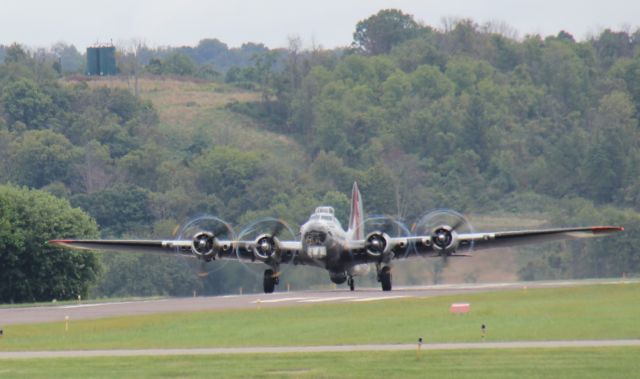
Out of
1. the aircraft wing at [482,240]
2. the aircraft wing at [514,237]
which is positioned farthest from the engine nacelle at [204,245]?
the aircraft wing at [514,237]

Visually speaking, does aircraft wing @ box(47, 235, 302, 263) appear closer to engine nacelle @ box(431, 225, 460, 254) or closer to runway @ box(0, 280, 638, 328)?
runway @ box(0, 280, 638, 328)

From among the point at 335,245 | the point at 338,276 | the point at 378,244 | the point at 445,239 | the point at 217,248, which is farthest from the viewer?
the point at 338,276

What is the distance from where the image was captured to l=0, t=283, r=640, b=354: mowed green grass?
1977 inches

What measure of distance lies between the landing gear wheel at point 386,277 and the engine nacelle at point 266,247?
7277 millimetres

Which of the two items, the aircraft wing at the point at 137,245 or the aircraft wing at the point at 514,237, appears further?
the aircraft wing at the point at 137,245

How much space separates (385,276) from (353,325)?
841 inches

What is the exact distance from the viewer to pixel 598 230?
A: 65.7 m

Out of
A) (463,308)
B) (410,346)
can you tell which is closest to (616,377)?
(410,346)

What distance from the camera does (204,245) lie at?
71625 mm

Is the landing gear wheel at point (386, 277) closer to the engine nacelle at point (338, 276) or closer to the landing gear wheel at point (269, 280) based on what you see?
the engine nacelle at point (338, 276)

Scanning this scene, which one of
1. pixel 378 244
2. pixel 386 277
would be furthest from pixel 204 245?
pixel 386 277

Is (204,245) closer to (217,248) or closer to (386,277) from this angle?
(217,248)

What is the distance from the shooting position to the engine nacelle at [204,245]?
71.6 metres

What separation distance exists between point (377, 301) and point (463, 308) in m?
10.7
